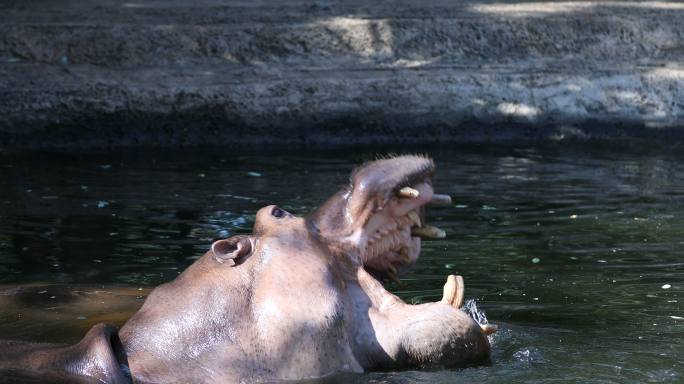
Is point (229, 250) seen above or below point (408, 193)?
below

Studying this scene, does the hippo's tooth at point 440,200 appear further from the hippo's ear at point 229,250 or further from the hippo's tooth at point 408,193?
the hippo's ear at point 229,250

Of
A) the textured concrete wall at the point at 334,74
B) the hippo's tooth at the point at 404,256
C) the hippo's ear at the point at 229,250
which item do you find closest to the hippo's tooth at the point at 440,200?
the hippo's tooth at the point at 404,256

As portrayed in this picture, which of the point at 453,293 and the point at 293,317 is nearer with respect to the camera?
the point at 293,317

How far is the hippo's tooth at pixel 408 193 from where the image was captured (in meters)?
4.38

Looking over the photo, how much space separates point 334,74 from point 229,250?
23.5ft

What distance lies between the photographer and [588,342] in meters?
4.96

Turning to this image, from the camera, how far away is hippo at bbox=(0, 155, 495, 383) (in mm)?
4105

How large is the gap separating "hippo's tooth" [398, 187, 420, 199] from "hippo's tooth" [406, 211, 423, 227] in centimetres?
10

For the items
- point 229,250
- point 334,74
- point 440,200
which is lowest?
point 334,74

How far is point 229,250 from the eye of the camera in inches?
169

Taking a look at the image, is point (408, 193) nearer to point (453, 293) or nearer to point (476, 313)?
point (453, 293)

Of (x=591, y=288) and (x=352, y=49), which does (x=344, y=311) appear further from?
(x=352, y=49)

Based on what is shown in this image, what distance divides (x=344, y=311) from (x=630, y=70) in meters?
8.07

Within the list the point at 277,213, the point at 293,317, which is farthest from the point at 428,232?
the point at 293,317
